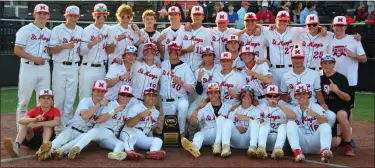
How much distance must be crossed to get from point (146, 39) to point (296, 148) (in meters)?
3.24

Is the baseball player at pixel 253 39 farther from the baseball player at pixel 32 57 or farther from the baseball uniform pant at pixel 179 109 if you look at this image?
the baseball player at pixel 32 57

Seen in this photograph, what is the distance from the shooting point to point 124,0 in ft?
57.1

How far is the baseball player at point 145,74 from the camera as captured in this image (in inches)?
314

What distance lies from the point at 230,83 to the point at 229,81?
37mm

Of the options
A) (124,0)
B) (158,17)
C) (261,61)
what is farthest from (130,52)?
(124,0)

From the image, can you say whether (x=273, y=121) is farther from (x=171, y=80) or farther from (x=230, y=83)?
(x=171, y=80)

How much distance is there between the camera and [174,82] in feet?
26.3

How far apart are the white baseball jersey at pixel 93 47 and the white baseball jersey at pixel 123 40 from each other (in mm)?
143

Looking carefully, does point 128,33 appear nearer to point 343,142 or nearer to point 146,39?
point 146,39

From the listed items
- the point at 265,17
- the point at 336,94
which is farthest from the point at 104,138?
the point at 265,17

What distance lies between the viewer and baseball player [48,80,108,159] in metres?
6.70

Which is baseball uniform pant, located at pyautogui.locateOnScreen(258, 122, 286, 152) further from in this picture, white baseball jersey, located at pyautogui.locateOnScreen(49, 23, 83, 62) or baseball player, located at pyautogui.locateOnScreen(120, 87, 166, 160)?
white baseball jersey, located at pyautogui.locateOnScreen(49, 23, 83, 62)

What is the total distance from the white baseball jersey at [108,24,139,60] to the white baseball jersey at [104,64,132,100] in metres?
0.54

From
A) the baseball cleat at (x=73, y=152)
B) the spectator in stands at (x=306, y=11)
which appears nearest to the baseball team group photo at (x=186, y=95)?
the baseball cleat at (x=73, y=152)
